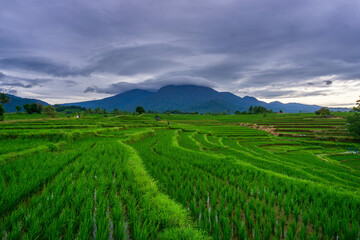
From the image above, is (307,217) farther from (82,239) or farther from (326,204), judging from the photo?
(82,239)

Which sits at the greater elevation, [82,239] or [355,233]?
[82,239]

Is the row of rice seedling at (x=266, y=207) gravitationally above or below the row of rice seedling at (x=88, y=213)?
below

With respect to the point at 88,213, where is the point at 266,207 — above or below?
below

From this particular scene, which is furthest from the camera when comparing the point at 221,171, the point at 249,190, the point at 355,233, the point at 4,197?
the point at 221,171

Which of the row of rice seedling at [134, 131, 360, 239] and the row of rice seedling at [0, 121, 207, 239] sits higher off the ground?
the row of rice seedling at [0, 121, 207, 239]

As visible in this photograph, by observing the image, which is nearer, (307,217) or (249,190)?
(307,217)

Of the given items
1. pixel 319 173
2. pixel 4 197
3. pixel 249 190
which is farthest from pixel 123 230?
pixel 319 173

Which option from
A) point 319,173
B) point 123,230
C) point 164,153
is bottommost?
point 319,173

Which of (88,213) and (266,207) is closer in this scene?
(88,213)

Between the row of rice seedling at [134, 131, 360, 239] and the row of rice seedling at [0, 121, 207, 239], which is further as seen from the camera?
the row of rice seedling at [134, 131, 360, 239]

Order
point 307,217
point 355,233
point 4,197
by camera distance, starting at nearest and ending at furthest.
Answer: point 355,233
point 4,197
point 307,217

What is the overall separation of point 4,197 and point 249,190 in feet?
21.8

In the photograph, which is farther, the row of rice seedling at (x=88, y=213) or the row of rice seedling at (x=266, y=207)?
the row of rice seedling at (x=266, y=207)

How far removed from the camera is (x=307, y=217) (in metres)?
3.73
